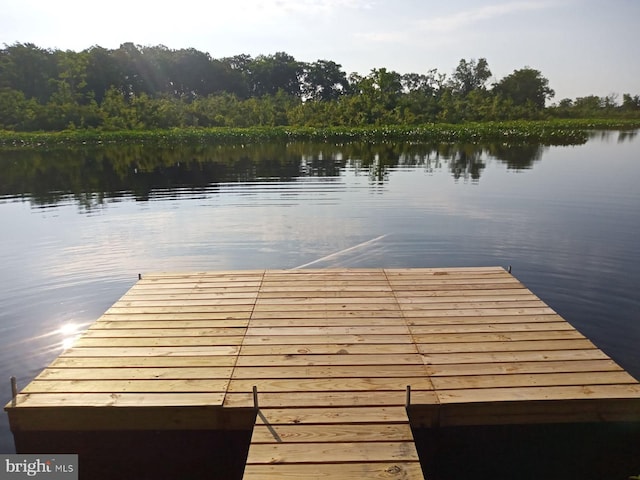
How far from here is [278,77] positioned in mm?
85875

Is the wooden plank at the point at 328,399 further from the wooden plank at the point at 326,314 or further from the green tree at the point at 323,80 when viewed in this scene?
the green tree at the point at 323,80

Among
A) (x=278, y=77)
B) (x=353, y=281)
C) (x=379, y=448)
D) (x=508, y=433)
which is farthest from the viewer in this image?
(x=278, y=77)

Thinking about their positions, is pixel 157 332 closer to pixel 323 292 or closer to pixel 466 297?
pixel 323 292

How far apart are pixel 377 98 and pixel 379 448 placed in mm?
52958

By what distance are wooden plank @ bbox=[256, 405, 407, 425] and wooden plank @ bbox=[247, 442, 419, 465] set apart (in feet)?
0.69

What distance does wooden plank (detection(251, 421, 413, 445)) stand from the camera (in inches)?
120

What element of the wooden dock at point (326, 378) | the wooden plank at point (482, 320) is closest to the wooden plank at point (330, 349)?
the wooden dock at point (326, 378)

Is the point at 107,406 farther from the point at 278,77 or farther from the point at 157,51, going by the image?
the point at 278,77

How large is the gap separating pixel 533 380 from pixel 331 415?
5.63ft

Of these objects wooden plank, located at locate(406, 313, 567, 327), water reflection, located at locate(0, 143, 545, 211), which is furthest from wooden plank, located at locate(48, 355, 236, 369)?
water reflection, located at locate(0, 143, 545, 211)

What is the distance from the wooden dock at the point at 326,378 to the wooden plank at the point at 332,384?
0.05ft

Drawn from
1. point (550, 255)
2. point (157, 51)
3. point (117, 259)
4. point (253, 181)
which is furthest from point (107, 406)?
point (157, 51)

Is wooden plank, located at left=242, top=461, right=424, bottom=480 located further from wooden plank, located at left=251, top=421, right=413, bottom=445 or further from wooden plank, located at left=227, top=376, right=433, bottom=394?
wooden plank, located at left=227, top=376, right=433, bottom=394

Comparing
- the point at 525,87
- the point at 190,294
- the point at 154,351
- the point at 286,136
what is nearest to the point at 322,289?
the point at 190,294
